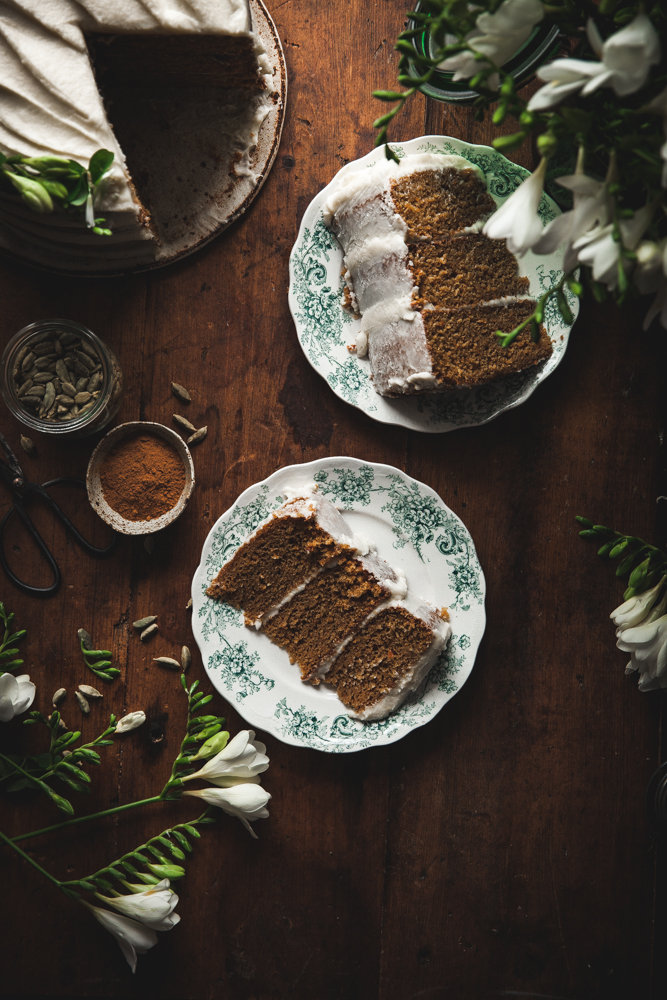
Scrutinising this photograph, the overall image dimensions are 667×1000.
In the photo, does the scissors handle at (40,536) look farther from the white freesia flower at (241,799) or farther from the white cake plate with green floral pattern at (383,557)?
the white freesia flower at (241,799)

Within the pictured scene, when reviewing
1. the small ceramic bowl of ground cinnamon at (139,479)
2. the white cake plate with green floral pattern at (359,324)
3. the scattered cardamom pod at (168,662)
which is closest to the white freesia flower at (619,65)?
the white cake plate with green floral pattern at (359,324)

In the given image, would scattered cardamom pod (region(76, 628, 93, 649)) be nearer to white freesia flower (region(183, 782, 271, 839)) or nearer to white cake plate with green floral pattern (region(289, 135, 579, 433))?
white freesia flower (region(183, 782, 271, 839))

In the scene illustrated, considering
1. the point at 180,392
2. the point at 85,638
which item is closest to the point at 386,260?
the point at 180,392

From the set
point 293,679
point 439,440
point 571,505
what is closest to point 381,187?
point 439,440

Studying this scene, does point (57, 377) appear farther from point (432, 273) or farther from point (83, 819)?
point (83, 819)

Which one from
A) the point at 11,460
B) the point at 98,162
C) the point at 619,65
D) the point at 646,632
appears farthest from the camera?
the point at 11,460
